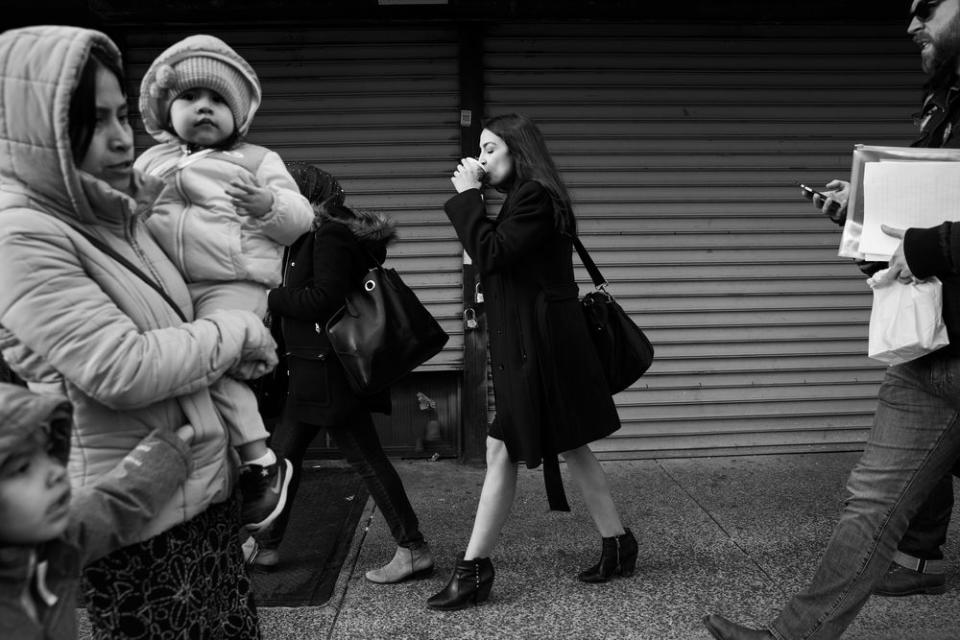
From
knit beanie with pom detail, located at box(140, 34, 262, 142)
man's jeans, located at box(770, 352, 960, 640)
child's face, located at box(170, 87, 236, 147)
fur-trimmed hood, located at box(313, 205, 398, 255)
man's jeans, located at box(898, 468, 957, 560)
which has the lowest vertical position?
man's jeans, located at box(898, 468, 957, 560)

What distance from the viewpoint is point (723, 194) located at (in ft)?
17.9

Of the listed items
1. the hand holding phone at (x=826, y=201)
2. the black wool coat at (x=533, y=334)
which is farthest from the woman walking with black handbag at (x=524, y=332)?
the hand holding phone at (x=826, y=201)

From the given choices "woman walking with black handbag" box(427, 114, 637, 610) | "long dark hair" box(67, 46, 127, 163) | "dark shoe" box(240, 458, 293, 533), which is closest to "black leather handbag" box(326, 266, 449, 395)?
"woman walking with black handbag" box(427, 114, 637, 610)

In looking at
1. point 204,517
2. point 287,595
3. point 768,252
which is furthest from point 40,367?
point 768,252

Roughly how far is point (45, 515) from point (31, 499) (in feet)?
0.13

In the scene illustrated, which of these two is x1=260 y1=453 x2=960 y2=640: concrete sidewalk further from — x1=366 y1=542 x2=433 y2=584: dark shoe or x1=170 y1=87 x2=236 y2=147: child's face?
x1=170 y1=87 x2=236 y2=147: child's face

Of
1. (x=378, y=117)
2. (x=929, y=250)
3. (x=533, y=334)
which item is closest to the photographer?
(x=929, y=250)

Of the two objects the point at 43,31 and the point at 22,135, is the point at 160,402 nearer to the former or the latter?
the point at 22,135

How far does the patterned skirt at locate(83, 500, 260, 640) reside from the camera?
1.76 m

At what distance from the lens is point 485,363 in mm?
5359

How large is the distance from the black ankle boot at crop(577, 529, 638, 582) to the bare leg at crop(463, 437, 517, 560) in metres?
0.52

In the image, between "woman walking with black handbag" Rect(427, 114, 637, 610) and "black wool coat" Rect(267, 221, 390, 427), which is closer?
"woman walking with black handbag" Rect(427, 114, 637, 610)

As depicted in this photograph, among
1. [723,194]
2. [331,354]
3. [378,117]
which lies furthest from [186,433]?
[723,194]

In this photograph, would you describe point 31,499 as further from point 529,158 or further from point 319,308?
point 529,158
